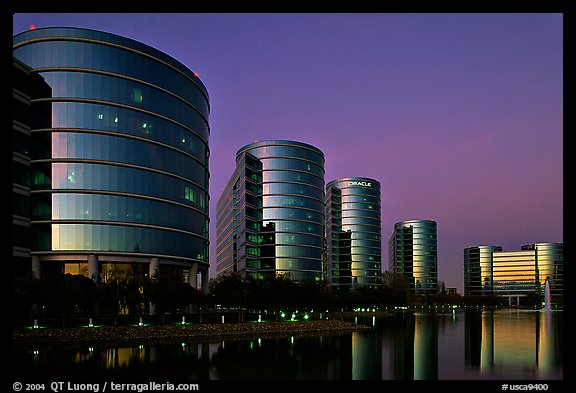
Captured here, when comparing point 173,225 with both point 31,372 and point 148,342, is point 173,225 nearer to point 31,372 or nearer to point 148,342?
point 148,342

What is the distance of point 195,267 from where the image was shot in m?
94.9

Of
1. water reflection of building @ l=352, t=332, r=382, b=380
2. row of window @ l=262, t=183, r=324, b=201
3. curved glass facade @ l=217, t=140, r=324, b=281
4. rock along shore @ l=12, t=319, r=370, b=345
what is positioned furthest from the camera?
row of window @ l=262, t=183, r=324, b=201

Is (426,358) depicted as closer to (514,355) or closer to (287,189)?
(514,355)

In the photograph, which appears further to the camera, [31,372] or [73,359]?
[73,359]

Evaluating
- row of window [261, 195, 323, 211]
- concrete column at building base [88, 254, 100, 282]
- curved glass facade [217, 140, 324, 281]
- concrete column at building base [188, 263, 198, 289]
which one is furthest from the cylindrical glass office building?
row of window [261, 195, 323, 211]

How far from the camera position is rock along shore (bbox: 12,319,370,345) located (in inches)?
1895

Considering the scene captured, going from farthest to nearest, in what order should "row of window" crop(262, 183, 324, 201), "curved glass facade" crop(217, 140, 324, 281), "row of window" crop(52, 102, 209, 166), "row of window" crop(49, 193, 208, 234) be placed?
"row of window" crop(262, 183, 324, 201) → "curved glass facade" crop(217, 140, 324, 281) → "row of window" crop(52, 102, 209, 166) → "row of window" crop(49, 193, 208, 234)

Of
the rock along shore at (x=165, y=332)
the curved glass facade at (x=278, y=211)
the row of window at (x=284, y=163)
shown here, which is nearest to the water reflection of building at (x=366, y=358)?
the rock along shore at (x=165, y=332)

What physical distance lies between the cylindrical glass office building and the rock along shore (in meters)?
26.4

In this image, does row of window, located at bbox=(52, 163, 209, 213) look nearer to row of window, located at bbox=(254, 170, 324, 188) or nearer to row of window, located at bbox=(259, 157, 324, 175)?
row of window, located at bbox=(254, 170, 324, 188)

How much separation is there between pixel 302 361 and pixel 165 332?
70.8 ft

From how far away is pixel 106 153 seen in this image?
81062mm
